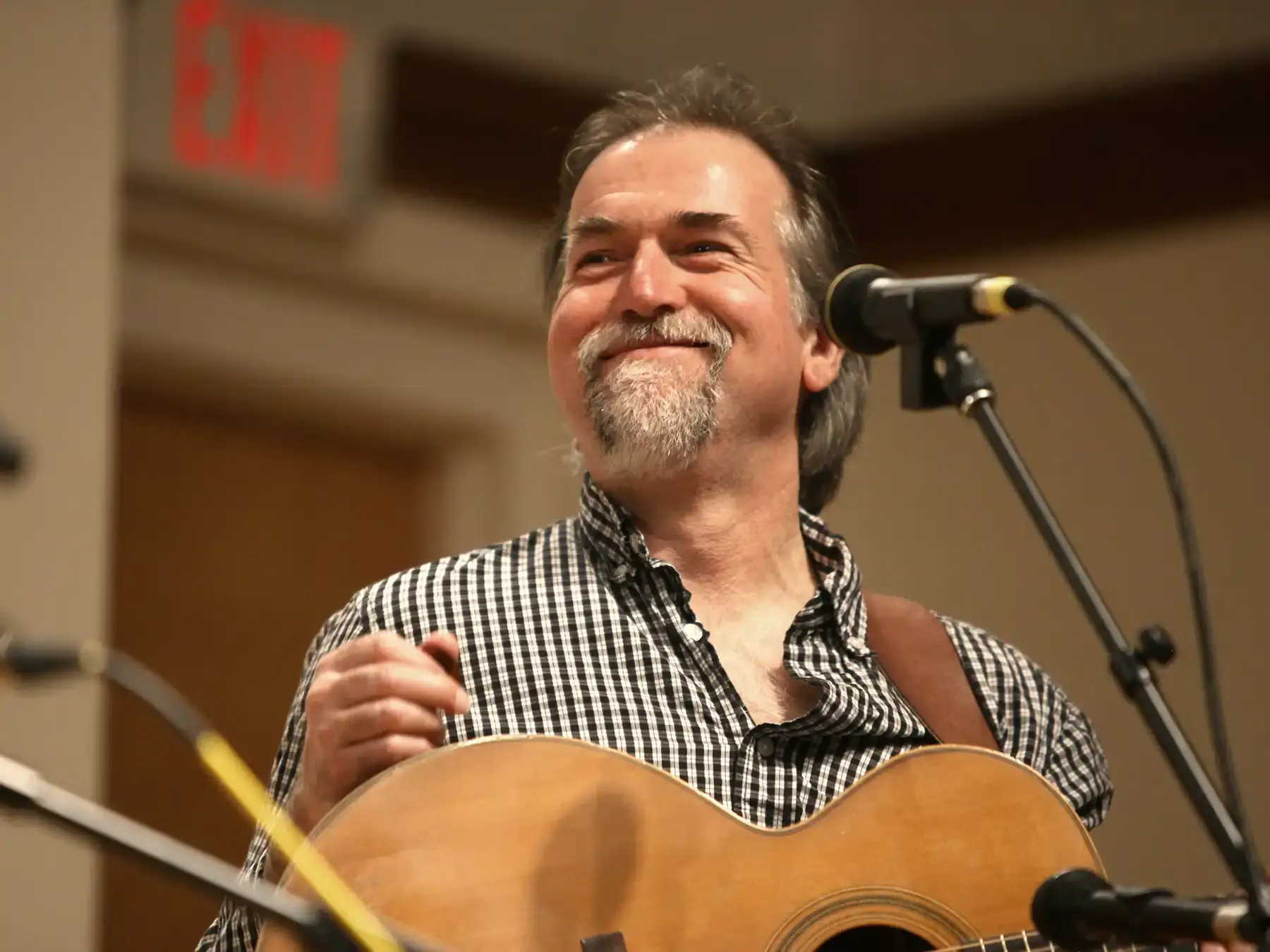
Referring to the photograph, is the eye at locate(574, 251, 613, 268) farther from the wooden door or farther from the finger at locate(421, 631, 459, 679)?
the wooden door

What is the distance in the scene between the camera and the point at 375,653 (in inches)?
66.8

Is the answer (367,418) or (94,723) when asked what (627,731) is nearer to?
(94,723)

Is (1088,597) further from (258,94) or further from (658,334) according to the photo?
(258,94)

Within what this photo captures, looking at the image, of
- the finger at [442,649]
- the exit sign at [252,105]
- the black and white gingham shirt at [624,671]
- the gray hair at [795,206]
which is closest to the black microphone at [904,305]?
the finger at [442,649]

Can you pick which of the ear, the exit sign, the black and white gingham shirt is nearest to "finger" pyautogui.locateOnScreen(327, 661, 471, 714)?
the black and white gingham shirt

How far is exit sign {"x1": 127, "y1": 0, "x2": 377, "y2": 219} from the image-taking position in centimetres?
388

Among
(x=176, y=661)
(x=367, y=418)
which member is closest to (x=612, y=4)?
(x=367, y=418)

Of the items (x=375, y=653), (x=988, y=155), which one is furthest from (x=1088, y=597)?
(x=988, y=155)

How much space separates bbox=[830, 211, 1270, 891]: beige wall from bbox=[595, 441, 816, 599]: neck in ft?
6.36

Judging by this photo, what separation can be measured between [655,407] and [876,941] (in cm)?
74

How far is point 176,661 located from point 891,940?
257 cm

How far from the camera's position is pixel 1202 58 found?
4.28 meters

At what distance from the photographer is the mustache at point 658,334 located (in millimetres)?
2330

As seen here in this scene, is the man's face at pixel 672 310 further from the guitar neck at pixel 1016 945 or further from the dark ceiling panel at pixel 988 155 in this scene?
the dark ceiling panel at pixel 988 155
